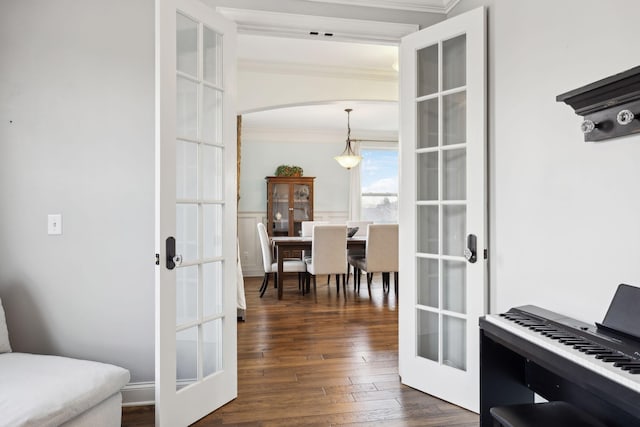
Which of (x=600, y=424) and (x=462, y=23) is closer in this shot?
(x=600, y=424)

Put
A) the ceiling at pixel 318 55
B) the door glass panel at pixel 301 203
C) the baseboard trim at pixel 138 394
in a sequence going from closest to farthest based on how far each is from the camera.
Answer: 1. the baseboard trim at pixel 138 394
2. the ceiling at pixel 318 55
3. the door glass panel at pixel 301 203

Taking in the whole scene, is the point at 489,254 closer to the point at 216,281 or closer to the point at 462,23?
the point at 462,23

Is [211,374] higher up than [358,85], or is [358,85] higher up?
[358,85]

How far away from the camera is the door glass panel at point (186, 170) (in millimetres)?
2068

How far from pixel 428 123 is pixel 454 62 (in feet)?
1.24

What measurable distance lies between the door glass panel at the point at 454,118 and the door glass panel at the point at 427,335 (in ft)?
3.53

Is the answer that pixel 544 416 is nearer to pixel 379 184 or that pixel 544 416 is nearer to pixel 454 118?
pixel 454 118

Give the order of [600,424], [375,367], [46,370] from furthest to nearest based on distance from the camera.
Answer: [375,367]
[46,370]
[600,424]

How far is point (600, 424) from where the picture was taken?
4.50 ft

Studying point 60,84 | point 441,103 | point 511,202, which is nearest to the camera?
point 511,202

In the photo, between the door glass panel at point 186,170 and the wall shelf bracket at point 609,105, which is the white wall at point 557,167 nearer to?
the wall shelf bracket at point 609,105

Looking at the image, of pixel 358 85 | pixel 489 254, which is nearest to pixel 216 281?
pixel 489 254

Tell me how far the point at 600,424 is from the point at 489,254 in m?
1.00

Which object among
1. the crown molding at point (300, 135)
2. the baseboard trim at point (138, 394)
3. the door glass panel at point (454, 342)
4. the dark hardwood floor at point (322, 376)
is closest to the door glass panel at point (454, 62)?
the door glass panel at point (454, 342)
